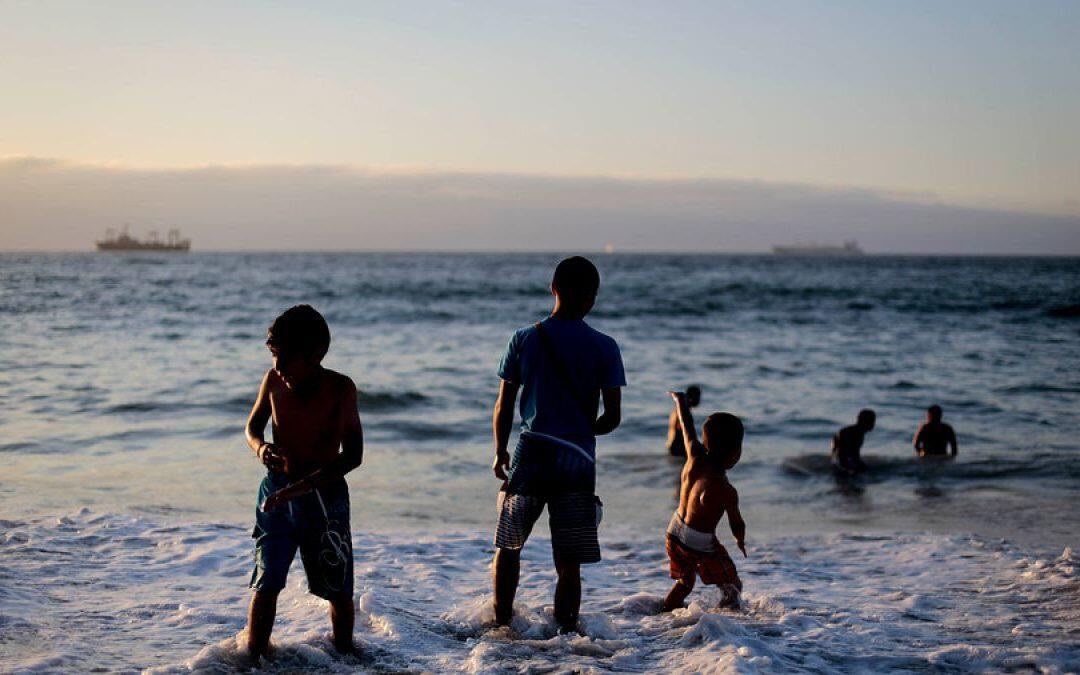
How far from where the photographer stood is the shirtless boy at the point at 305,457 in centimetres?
384

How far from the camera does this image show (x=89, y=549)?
6.51 metres

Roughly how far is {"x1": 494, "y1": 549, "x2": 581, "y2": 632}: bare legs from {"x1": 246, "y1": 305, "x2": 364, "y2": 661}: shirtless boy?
97 centimetres

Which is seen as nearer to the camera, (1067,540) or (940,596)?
(940,596)

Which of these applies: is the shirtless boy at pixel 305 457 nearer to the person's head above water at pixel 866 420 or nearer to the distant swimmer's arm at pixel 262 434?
the distant swimmer's arm at pixel 262 434

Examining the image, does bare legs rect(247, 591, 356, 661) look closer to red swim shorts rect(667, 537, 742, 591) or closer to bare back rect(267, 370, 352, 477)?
bare back rect(267, 370, 352, 477)

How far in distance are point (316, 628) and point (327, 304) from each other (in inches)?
1425

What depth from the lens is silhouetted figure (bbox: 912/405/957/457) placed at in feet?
37.3

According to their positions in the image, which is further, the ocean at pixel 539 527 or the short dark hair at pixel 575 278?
the ocean at pixel 539 527

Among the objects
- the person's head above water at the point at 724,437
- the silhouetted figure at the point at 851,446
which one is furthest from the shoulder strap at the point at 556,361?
the silhouetted figure at the point at 851,446

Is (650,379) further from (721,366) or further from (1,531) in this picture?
(1,531)

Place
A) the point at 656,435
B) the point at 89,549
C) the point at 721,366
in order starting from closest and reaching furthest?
the point at 89,549 < the point at 656,435 < the point at 721,366

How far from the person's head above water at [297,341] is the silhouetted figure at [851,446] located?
8134mm

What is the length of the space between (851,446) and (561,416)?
7.11m

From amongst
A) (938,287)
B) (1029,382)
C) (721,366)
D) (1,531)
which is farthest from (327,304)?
(938,287)
